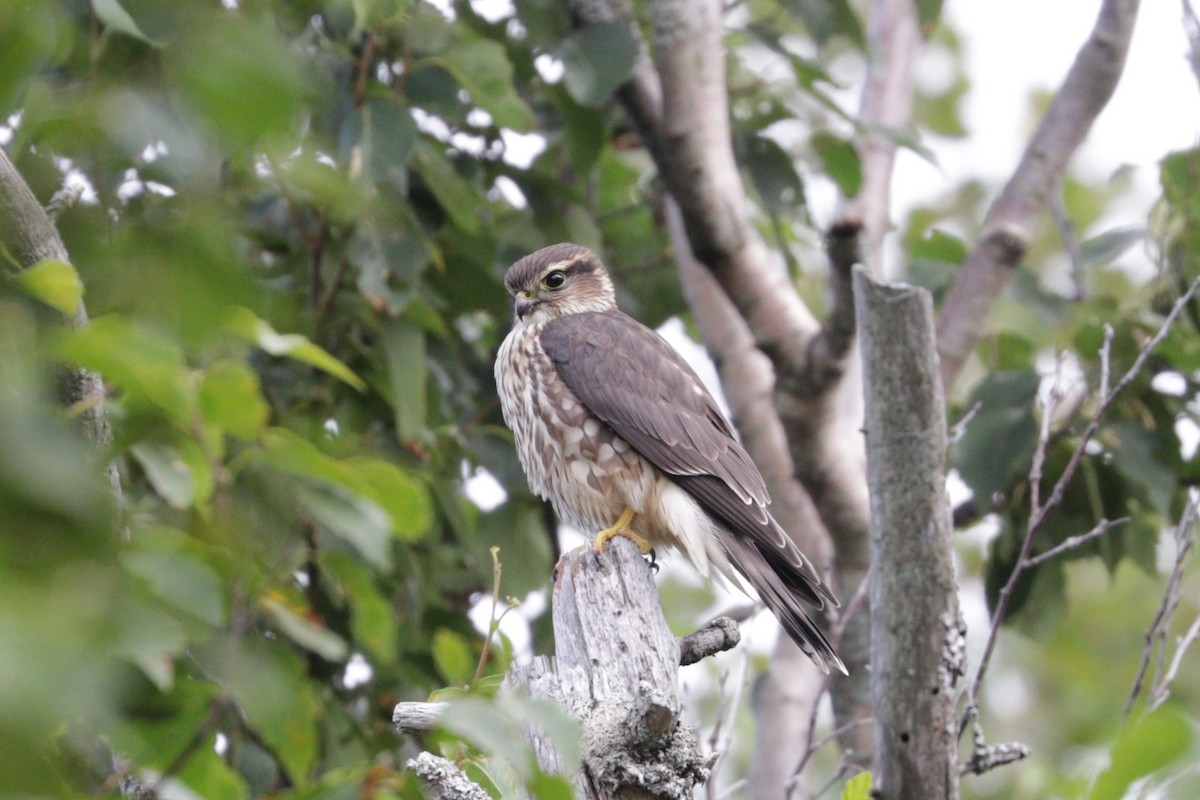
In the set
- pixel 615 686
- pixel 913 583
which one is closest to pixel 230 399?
pixel 615 686

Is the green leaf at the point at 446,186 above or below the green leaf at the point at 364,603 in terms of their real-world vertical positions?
above

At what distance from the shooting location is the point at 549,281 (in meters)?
4.07

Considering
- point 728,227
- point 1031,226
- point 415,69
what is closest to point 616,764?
point 415,69

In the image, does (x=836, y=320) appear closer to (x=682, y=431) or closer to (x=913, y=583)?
(x=682, y=431)

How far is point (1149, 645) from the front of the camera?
280cm

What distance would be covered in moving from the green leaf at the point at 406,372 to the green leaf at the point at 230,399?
7.08 feet

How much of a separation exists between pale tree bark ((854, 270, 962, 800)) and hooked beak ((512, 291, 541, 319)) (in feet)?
5.38

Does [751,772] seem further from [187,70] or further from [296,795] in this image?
[187,70]

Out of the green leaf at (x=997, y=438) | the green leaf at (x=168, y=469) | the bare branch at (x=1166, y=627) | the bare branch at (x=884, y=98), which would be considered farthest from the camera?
the bare branch at (x=884, y=98)

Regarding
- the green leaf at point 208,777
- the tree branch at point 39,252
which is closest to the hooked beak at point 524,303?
the tree branch at point 39,252

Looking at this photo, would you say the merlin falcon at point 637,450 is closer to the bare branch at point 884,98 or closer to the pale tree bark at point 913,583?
the pale tree bark at point 913,583

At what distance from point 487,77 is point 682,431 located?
108 centimetres

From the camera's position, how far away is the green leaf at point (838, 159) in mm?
4383

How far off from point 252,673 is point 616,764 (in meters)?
0.91
